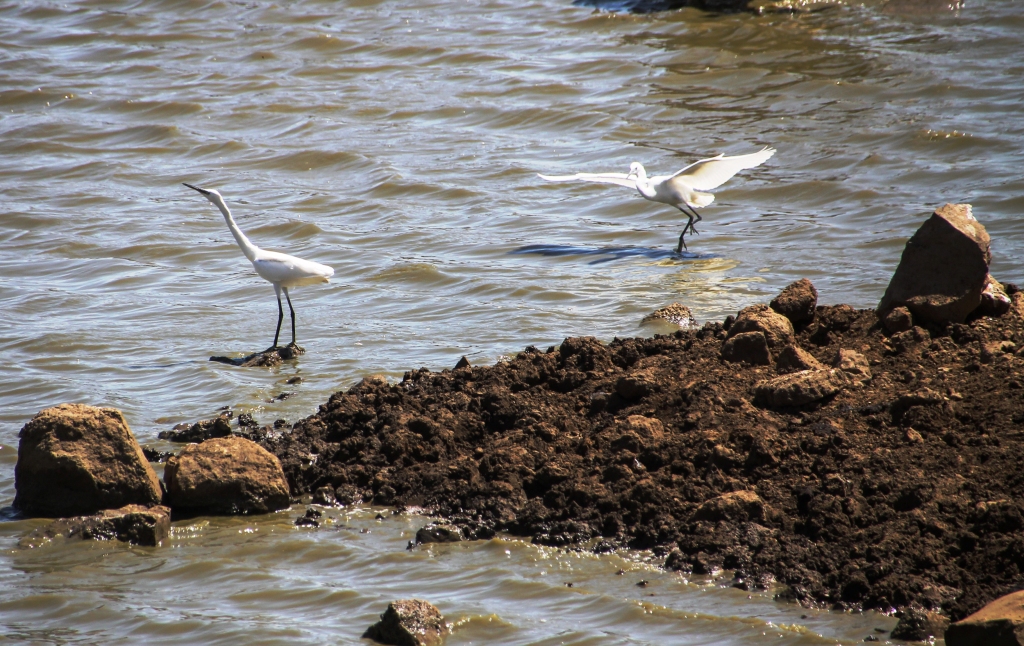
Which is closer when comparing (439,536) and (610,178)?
(439,536)

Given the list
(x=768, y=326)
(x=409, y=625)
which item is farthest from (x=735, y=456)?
(x=409, y=625)

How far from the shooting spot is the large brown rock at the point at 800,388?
5.29 metres

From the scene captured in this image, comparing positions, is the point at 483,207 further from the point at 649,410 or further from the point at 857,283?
the point at 649,410

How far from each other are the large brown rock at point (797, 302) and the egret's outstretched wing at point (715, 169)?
427cm

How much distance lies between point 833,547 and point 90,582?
3.27m

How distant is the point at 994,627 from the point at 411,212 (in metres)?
9.96

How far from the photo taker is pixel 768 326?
5.93 metres

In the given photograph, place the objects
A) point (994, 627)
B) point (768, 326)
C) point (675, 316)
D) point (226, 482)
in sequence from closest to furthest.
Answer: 1. point (994, 627)
2. point (226, 482)
3. point (768, 326)
4. point (675, 316)

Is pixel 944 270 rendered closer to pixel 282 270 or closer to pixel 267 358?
pixel 267 358

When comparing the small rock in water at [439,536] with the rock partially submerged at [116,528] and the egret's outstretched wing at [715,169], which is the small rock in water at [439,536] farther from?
the egret's outstretched wing at [715,169]

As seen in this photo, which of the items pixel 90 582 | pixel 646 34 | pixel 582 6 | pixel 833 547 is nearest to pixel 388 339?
pixel 90 582

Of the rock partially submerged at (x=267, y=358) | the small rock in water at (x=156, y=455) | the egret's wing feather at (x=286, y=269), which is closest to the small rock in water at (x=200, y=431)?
the small rock in water at (x=156, y=455)

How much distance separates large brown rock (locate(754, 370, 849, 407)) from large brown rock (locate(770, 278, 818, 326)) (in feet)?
2.95

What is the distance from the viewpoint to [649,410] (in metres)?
5.51
